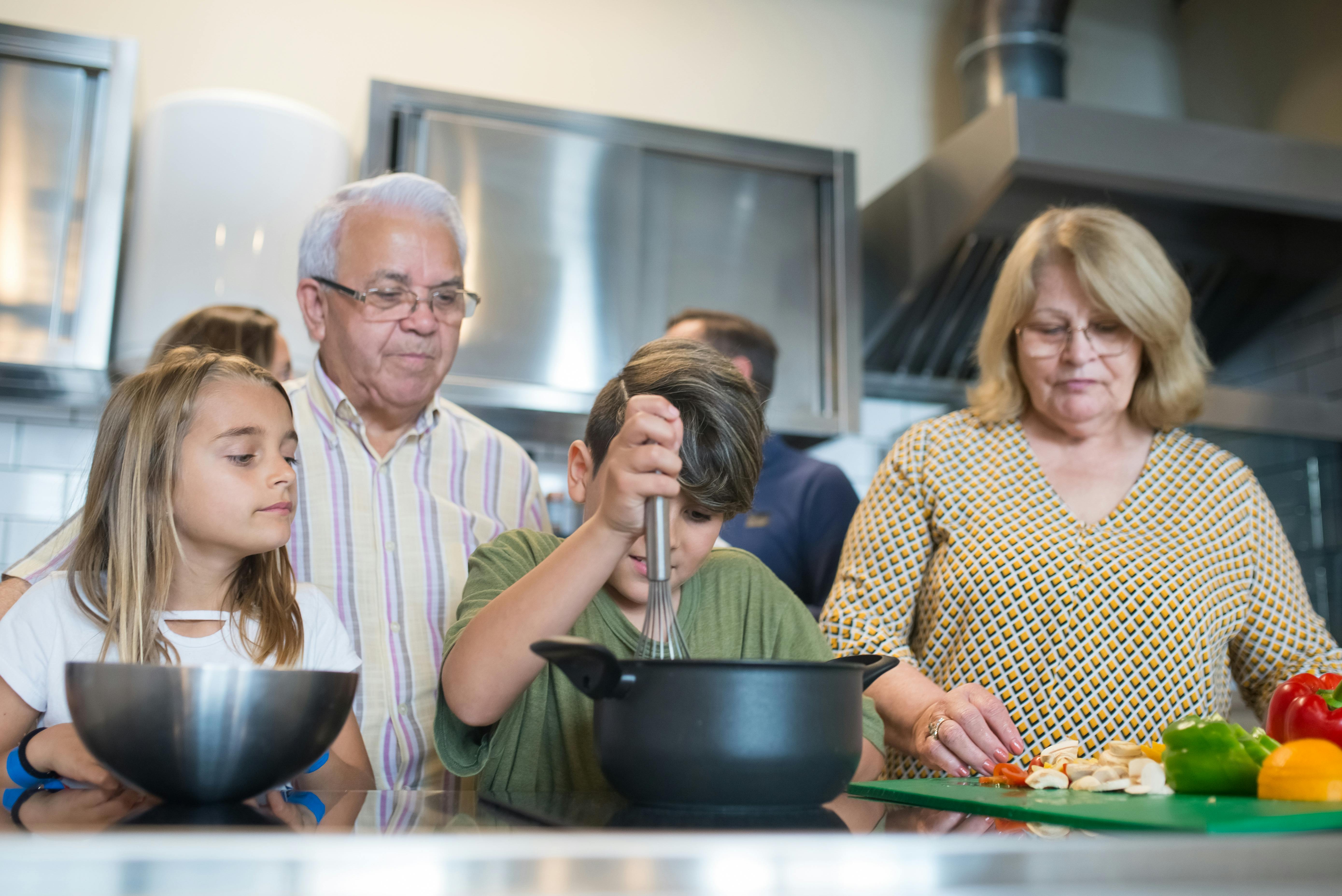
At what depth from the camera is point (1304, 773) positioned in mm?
715

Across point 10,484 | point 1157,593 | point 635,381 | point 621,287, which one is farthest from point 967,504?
point 10,484

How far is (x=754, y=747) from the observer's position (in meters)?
0.62

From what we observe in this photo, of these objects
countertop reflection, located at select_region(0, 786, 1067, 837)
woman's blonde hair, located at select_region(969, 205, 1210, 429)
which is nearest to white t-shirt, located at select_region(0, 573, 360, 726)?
countertop reflection, located at select_region(0, 786, 1067, 837)

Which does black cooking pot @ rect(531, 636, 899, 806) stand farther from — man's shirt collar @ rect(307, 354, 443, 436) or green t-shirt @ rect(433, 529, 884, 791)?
man's shirt collar @ rect(307, 354, 443, 436)

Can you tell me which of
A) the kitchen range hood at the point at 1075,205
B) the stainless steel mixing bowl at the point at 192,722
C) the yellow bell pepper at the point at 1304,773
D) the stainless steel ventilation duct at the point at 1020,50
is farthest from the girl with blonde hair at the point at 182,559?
the stainless steel ventilation duct at the point at 1020,50

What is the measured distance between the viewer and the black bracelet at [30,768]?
80cm

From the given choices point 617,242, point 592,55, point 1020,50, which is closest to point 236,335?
point 617,242

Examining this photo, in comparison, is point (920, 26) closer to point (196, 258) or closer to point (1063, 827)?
point (196, 258)

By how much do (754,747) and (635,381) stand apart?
44 cm

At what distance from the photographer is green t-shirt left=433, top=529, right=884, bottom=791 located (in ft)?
3.06

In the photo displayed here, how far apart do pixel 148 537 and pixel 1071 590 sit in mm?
1047

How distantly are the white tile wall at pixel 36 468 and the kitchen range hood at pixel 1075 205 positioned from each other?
77.4 inches

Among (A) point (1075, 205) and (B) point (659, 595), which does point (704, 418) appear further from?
(A) point (1075, 205)

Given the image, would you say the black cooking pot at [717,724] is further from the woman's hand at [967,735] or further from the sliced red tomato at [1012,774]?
the woman's hand at [967,735]
